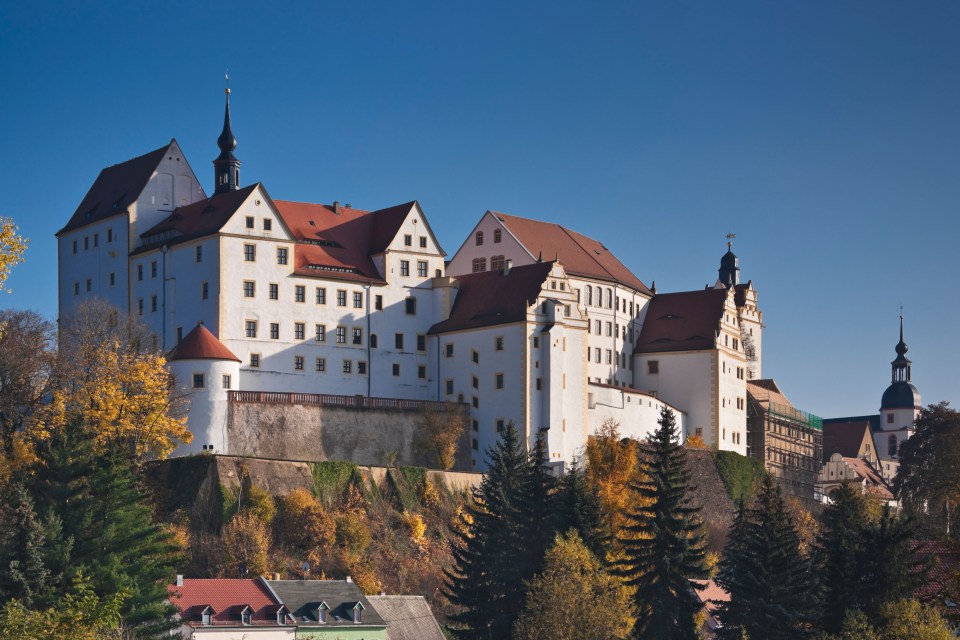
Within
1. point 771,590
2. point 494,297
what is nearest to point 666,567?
point 771,590

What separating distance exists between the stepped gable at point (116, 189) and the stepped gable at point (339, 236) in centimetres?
739

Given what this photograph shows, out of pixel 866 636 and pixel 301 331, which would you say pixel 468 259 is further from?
pixel 866 636

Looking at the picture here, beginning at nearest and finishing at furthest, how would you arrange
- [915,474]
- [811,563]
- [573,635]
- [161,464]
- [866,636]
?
[866,636], [573,635], [811,563], [161,464], [915,474]

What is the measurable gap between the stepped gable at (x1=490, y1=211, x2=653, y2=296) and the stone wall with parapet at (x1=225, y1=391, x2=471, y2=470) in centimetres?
1480

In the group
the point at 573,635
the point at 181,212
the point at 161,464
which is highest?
the point at 181,212

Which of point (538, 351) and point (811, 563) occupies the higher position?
point (538, 351)

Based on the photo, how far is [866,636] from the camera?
54562mm

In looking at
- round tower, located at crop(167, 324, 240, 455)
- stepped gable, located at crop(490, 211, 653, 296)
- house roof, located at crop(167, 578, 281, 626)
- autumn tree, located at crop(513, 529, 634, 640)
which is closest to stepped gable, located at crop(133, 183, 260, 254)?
round tower, located at crop(167, 324, 240, 455)

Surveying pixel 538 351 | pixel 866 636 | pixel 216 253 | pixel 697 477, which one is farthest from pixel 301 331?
pixel 866 636

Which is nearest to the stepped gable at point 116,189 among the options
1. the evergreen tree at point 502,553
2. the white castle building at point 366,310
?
the white castle building at point 366,310

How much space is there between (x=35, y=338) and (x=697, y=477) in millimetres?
36544

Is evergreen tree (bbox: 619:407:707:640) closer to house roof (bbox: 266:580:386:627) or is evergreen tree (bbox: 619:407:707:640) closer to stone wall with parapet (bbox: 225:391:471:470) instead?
house roof (bbox: 266:580:386:627)

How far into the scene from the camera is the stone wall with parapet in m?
80.9

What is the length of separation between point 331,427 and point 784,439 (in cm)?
4045
